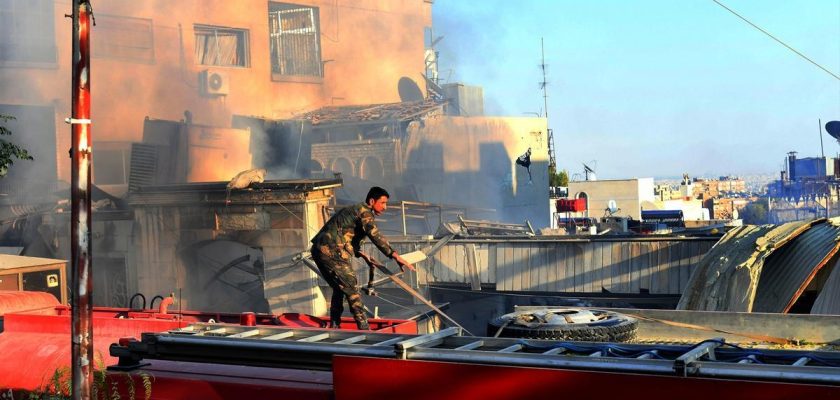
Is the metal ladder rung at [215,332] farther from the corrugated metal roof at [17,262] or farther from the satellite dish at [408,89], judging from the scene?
the satellite dish at [408,89]

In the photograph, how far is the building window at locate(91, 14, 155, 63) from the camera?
26.4m

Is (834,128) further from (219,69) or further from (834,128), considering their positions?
(219,69)

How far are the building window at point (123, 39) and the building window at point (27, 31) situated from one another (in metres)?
1.49

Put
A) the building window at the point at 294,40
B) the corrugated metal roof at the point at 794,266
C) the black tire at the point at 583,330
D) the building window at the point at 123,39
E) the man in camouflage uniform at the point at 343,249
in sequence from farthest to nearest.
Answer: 1. the building window at the point at 294,40
2. the building window at the point at 123,39
3. the corrugated metal roof at the point at 794,266
4. the man in camouflage uniform at the point at 343,249
5. the black tire at the point at 583,330

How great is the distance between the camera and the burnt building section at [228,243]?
58.6 feet

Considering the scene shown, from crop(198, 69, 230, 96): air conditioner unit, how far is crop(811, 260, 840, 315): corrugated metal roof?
2289 centimetres

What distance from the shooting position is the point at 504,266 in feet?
57.4

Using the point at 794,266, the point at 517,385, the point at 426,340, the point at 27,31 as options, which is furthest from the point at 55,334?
the point at 27,31

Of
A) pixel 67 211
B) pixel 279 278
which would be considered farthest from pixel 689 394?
pixel 67 211

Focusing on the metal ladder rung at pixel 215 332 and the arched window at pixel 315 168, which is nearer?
the metal ladder rung at pixel 215 332

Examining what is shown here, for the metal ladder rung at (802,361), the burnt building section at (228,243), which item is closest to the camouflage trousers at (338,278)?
the metal ladder rung at (802,361)

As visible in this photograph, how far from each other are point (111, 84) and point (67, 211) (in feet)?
17.6

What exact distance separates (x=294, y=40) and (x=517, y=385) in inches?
1276

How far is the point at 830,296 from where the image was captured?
438 inches
